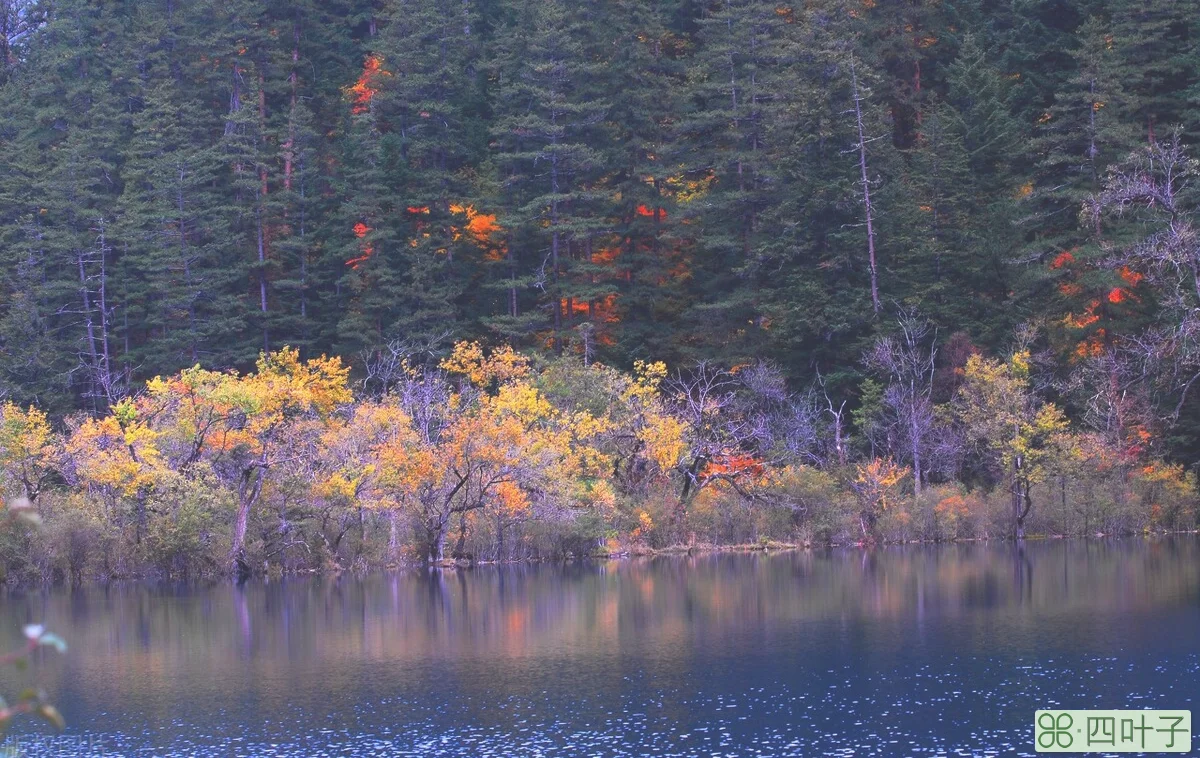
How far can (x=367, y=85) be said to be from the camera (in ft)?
238

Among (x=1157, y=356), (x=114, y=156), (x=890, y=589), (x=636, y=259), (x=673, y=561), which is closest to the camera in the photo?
(x=890, y=589)

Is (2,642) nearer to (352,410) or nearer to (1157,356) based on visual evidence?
(352,410)

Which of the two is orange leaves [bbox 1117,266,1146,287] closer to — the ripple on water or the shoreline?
the shoreline

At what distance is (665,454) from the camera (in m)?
49.1

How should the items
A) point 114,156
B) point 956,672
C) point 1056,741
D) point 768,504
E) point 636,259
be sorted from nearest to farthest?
point 1056,741
point 956,672
point 768,504
point 636,259
point 114,156

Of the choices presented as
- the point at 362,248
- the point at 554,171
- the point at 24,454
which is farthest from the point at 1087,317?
the point at 24,454

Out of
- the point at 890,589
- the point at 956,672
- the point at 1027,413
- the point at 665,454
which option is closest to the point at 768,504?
the point at 665,454

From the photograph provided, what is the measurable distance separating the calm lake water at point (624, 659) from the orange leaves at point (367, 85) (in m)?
35.9

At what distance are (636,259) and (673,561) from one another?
21.5 metres

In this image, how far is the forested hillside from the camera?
53688 millimetres

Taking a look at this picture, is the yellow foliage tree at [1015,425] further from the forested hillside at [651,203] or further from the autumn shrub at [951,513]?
the autumn shrub at [951,513]

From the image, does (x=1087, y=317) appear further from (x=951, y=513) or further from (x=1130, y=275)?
(x=951, y=513)

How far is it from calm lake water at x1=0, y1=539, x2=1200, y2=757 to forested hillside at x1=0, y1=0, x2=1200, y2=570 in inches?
506

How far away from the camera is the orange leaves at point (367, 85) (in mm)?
71500
